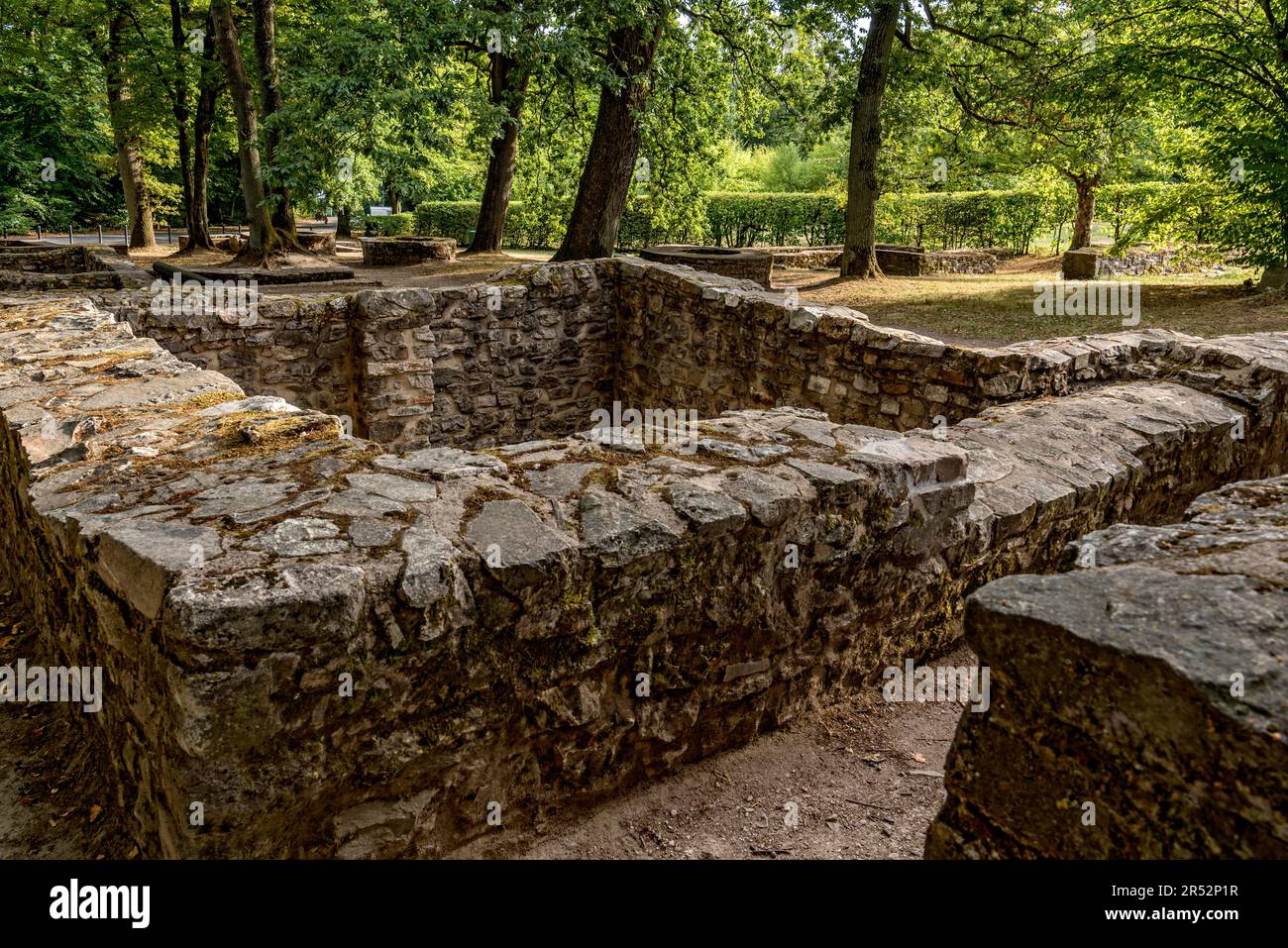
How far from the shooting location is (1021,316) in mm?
12953

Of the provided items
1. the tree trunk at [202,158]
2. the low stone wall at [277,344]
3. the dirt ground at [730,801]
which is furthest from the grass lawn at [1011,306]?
the tree trunk at [202,158]

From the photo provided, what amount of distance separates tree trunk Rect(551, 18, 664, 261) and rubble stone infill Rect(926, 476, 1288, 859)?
38.3 feet

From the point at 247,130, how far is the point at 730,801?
15328mm

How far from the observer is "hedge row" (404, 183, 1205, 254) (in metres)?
24.9

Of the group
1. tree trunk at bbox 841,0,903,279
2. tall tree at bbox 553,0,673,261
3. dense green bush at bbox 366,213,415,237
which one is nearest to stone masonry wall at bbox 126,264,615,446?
tall tree at bbox 553,0,673,261

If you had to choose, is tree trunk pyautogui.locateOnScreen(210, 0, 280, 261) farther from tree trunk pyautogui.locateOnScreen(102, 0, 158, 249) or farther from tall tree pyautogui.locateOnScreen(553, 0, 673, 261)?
tall tree pyautogui.locateOnScreen(553, 0, 673, 261)

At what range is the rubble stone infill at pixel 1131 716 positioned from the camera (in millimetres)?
1441

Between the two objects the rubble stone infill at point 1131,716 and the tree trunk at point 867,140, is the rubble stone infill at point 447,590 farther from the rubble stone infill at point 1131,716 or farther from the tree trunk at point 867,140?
the tree trunk at point 867,140

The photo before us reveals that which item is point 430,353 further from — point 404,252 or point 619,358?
point 404,252

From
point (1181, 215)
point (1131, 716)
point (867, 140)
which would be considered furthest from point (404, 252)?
point (1131, 716)

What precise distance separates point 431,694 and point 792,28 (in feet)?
Result: 53.3

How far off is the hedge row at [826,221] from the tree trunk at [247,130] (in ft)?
24.4

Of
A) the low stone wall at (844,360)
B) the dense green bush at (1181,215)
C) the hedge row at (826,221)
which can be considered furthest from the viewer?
the hedge row at (826,221)

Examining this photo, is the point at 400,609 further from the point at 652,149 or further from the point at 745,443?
the point at 652,149
